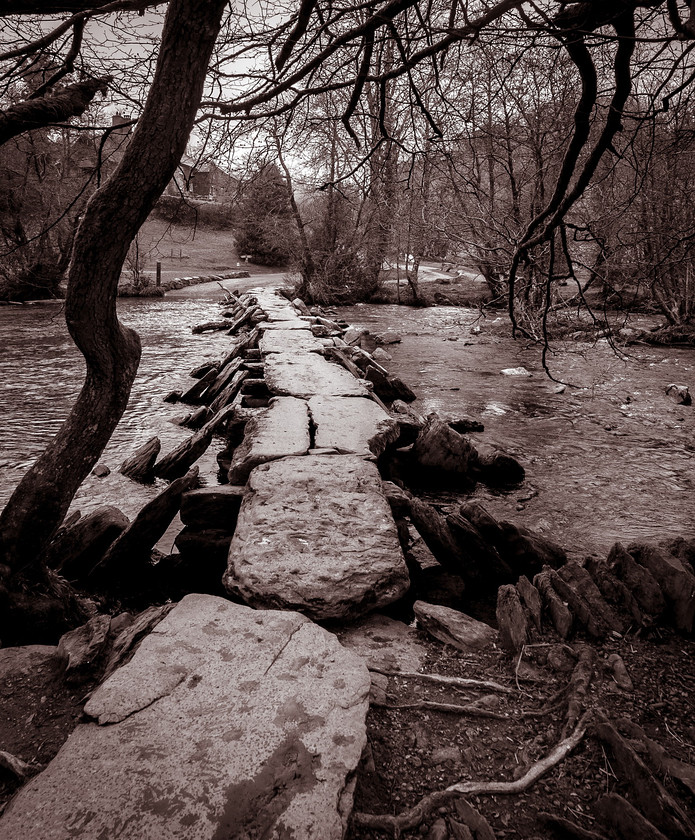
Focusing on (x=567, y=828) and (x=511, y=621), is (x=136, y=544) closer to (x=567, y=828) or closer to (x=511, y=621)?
(x=511, y=621)

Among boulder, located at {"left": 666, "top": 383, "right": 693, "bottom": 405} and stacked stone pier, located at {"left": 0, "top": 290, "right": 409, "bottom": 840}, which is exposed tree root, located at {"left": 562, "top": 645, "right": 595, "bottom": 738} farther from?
boulder, located at {"left": 666, "top": 383, "right": 693, "bottom": 405}

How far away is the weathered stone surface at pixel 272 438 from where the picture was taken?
11.8 ft

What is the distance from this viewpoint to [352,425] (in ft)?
14.2

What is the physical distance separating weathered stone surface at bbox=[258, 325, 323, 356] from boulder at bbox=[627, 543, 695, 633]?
5.77 metres

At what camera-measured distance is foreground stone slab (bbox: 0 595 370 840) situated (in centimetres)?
123

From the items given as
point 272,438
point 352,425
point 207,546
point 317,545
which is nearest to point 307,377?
point 352,425

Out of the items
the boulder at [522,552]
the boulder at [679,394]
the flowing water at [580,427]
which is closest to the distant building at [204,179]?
the flowing water at [580,427]

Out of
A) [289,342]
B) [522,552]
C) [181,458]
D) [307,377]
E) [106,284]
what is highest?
[106,284]

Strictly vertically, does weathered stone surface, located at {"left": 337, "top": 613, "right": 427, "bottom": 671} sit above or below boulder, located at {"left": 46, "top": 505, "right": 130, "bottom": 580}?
above

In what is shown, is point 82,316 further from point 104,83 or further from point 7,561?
point 104,83

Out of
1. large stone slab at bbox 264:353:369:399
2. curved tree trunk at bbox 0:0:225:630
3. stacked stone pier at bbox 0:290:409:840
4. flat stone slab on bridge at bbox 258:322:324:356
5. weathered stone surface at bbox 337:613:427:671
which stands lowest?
weathered stone surface at bbox 337:613:427:671

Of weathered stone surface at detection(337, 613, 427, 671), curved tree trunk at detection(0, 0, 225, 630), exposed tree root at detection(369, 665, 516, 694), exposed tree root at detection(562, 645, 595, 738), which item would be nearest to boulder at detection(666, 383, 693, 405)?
exposed tree root at detection(562, 645, 595, 738)

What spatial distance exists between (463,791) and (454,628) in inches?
30.1

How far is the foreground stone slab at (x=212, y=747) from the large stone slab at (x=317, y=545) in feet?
0.95
